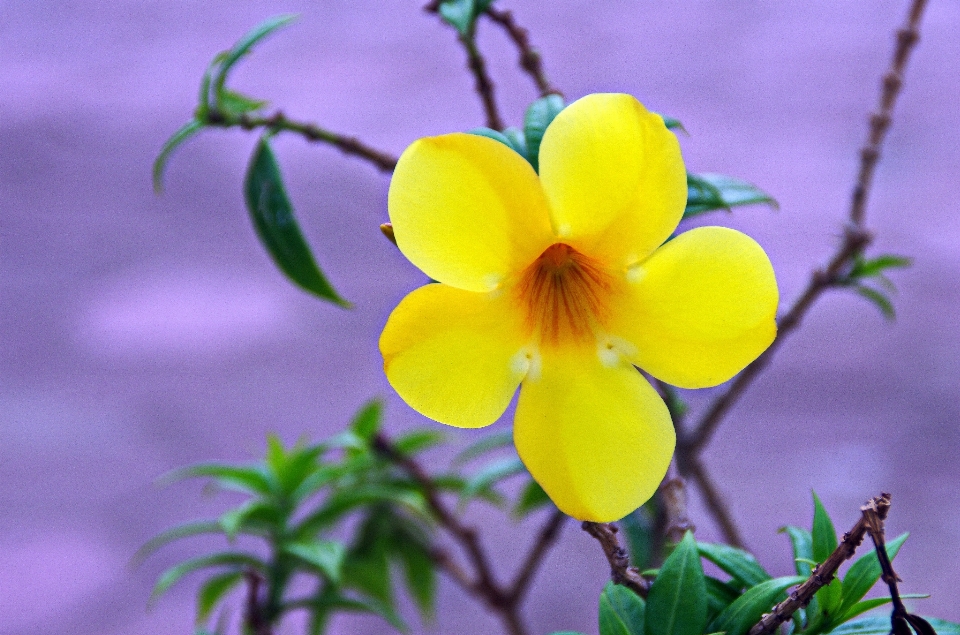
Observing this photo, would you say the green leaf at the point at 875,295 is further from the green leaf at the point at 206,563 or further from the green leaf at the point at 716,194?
the green leaf at the point at 206,563

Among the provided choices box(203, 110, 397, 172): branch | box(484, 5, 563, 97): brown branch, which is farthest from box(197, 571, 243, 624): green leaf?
box(484, 5, 563, 97): brown branch

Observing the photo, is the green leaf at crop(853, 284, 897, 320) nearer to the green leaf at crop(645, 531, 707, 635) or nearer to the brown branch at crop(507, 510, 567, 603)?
the brown branch at crop(507, 510, 567, 603)

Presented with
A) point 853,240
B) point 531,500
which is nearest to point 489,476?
point 531,500

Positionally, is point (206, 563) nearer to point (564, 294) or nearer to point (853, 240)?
point (564, 294)

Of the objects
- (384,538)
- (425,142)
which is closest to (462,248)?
(425,142)

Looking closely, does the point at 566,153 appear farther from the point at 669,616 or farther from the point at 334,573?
the point at 334,573

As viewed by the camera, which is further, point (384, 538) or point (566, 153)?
point (384, 538)

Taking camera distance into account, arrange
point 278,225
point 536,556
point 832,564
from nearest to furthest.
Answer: point 832,564 → point 278,225 → point 536,556
